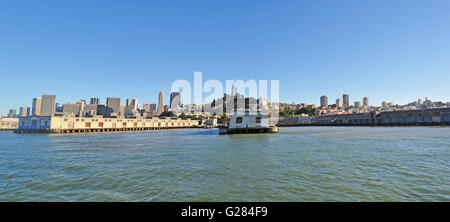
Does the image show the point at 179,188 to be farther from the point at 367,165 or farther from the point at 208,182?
the point at 367,165

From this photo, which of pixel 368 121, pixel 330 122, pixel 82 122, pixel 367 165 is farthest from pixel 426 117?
pixel 82 122

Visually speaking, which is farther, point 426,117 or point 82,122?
point 426,117

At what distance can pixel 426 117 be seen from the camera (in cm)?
9794

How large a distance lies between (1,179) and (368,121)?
14901 cm

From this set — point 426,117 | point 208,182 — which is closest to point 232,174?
point 208,182

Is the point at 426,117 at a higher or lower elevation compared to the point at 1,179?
higher

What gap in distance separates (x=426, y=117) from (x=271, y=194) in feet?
432
